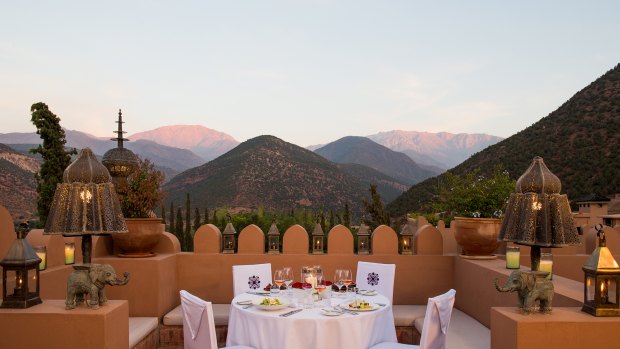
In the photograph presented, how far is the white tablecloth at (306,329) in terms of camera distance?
11.7ft

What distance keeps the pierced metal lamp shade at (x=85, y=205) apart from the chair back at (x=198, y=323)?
2.43 ft

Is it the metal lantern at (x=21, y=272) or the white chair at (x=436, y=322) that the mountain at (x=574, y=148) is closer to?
the white chair at (x=436, y=322)

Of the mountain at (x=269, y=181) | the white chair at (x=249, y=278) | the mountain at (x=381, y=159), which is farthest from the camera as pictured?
the mountain at (x=381, y=159)

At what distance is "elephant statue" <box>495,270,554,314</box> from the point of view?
9.49ft

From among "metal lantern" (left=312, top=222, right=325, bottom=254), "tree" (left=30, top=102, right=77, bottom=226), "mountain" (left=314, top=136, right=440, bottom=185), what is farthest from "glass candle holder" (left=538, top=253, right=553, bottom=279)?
"mountain" (left=314, top=136, right=440, bottom=185)

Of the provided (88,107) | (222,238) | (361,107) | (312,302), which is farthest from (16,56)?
(361,107)

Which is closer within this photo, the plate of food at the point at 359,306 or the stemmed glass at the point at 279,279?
the plate of food at the point at 359,306

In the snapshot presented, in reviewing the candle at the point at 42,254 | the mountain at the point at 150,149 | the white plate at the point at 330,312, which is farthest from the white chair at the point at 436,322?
the mountain at the point at 150,149

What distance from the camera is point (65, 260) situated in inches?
181

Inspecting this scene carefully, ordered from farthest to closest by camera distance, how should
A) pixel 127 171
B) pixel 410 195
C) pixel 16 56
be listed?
pixel 410 195 < pixel 16 56 < pixel 127 171

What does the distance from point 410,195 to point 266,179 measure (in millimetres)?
9776

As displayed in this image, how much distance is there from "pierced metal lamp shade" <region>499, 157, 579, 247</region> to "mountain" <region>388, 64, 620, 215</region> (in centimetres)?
2225

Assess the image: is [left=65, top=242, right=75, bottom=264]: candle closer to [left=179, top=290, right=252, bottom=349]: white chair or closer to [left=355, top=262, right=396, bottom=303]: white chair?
[left=179, top=290, right=252, bottom=349]: white chair

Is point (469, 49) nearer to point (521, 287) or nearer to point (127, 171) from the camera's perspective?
point (127, 171)
